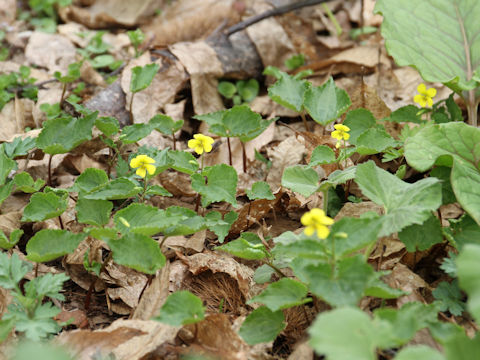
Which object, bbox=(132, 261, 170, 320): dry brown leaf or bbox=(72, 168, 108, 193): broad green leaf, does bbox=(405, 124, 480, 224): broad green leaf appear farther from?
bbox=(72, 168, 108, 193): broad green leaf

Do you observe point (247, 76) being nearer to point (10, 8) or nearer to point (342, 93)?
point (342, 93)

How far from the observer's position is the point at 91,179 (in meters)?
2.44

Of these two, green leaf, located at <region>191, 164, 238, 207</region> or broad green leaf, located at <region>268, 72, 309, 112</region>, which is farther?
broad green leaf, located at <region>268, 72, 309, 112</region>

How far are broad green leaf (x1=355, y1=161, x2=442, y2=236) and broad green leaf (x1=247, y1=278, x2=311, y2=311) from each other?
1.26 ft

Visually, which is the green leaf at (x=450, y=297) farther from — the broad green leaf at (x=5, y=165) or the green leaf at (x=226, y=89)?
the green leaf at (x=226, y=89)

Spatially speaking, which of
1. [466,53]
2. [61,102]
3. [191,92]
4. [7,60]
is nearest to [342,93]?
[466,53]

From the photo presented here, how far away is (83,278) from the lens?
2438 mm

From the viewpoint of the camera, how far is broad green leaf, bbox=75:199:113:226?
7.46 feet

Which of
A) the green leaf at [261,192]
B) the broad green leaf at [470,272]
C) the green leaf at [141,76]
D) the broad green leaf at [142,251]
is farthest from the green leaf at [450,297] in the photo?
the green leaf at [141,76]

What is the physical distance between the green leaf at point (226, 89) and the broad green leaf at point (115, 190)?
1.59m

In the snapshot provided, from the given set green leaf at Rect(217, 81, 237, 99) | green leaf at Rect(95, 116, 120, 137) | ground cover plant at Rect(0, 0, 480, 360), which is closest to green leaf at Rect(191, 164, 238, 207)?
ground cover plant at Rect(0, 0, 480, 360)

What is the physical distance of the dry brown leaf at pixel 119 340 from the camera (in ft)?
6.37

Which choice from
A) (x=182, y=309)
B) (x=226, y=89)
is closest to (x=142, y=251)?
(x=182, y=309)

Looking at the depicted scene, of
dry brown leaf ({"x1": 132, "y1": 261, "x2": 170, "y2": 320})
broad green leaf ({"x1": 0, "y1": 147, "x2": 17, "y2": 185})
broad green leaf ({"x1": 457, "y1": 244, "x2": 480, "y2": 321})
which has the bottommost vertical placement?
dry brown leaf ({"x1": 132, "y1": 261, "x2": 170, "y2": 320})
